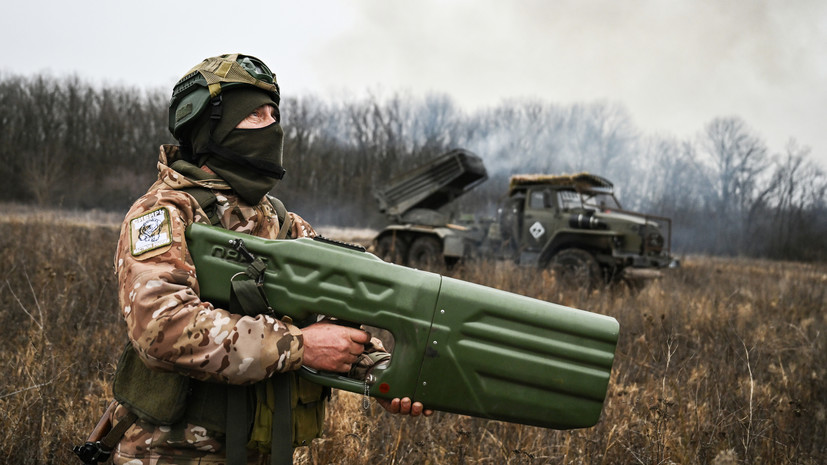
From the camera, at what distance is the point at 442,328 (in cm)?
165

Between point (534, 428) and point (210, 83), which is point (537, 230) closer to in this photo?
point (534, 428)

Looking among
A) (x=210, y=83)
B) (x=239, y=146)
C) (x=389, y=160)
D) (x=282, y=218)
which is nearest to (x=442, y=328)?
(x=282, y=218)

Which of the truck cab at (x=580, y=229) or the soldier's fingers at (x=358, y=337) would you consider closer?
the soldier's fingers at (x=358, y=337)

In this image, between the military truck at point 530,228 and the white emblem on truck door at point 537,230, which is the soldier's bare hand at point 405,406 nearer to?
the military truck at point 530,228

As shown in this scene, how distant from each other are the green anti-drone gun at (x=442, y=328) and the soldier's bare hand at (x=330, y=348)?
55 mm

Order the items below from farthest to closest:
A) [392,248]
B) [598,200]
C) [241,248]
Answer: [392,248]
[598,200]
[241,248]

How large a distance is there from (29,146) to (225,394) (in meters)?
33.7

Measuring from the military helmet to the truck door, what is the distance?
30.8ft

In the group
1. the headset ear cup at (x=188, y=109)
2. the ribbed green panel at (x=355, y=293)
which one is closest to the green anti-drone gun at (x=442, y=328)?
the ribbed green panel at (x=355, y=293)

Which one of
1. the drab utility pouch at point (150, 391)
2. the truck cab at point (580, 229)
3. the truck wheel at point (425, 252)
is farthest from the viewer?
the truck wheel at point (425, 252)

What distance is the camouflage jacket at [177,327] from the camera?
1367mm

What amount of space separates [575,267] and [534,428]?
261 inches

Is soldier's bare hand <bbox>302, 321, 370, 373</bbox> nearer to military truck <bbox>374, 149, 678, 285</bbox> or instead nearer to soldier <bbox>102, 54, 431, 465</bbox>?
soldier <bbox>102, 54, 431, 465</bbox>

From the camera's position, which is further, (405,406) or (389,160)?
(389,160)
